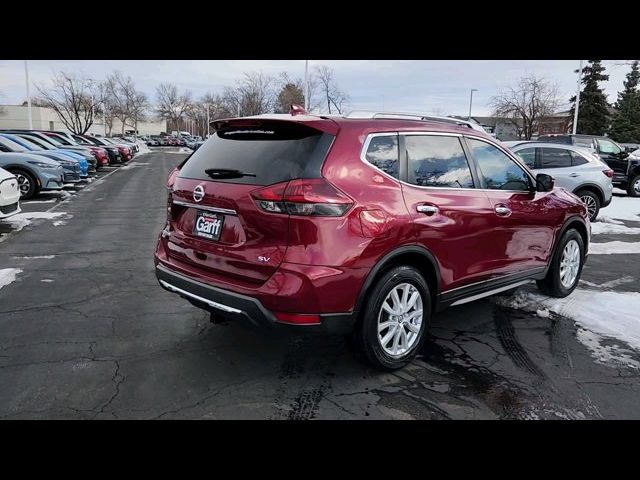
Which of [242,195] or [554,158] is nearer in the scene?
[242,195]

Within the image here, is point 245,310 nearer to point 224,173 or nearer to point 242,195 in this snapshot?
point 242,195

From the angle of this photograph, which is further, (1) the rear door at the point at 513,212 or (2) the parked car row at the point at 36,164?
(2) the parked car row at the point at 36,164

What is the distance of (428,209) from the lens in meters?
3.57

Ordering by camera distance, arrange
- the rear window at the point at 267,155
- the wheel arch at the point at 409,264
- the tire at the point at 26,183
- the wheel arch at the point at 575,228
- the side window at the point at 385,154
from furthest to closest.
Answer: the tire at the point at 26,183, the wheel arch at the point at 575,228, the side window at the point at 385,154, the wheel arch at the point at 409,264, the rear window at the point at 267,155

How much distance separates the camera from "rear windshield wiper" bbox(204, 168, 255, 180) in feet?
10.7

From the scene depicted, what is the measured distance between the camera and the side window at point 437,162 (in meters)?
3.62

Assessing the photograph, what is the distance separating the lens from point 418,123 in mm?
3820

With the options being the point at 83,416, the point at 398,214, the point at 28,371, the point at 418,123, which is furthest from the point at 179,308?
the point at 418,123

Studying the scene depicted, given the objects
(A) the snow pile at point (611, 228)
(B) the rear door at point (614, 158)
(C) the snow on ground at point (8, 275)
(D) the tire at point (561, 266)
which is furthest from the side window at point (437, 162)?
(B) the rear door at point (614, 158)

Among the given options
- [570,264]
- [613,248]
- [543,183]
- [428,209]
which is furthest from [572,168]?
[428,209]

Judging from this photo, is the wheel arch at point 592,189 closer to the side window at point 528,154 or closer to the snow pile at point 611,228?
the snow pile at point 611,228

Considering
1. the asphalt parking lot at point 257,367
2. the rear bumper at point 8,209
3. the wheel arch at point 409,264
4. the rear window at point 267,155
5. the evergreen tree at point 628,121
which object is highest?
the evergreen tree at point 628,121

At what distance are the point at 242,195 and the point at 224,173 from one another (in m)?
0.32
